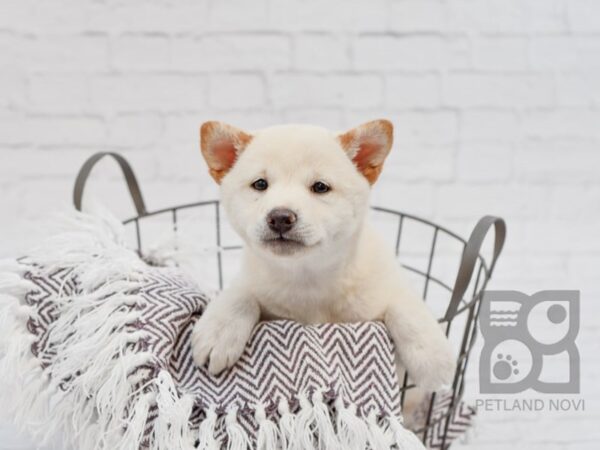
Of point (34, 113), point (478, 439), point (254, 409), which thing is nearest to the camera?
point (254, 409)

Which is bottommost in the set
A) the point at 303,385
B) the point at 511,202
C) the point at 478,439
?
the point at 478,439

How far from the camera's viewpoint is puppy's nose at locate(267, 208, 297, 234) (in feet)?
2.87

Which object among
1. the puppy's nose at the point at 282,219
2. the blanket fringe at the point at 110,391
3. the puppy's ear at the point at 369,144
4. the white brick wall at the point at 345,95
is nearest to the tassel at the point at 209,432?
the blanket fringe at the point at 110,391

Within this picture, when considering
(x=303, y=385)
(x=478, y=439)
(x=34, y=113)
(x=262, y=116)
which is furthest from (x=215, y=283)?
(x=303, y=385)

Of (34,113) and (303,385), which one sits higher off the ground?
(34,113)

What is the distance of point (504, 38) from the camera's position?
5.42ft

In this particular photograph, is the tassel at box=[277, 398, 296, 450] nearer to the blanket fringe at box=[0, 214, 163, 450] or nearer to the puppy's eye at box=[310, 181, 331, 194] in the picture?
the blanket fringe at box=[0, 214, 163, 450]

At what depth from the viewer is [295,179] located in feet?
3.08

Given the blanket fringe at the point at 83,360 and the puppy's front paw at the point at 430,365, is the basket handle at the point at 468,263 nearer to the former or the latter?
the puppy's front paw at the point at 430,365

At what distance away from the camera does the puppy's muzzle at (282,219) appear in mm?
875

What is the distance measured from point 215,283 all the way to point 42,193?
0.47 meters

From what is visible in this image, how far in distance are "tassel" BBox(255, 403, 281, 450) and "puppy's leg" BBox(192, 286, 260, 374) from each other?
87 millimetres

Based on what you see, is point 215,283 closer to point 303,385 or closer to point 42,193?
point 42,193

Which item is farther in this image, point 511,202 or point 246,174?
point 511,202
